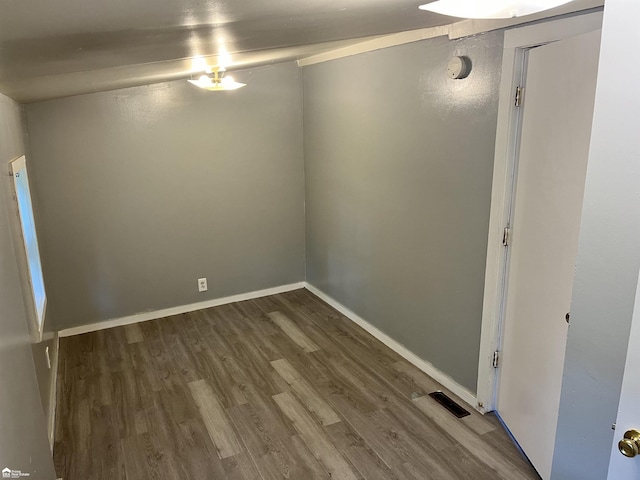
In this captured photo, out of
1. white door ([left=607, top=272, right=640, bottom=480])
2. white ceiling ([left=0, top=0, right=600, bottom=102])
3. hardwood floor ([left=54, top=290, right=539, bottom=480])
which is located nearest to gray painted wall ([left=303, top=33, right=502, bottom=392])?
hardwood floor ([left=54, top=290, right=539, bottom=480])

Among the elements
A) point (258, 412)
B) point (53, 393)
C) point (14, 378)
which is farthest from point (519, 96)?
point (53, 393)

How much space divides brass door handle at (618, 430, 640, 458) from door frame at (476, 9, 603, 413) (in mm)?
1490

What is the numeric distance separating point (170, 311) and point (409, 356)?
7.16 ft

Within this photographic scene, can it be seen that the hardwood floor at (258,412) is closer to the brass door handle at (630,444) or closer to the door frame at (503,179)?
the door frame at (503,179)

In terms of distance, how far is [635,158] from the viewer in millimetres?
1052

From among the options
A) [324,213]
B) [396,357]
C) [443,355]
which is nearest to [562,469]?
[443,355]

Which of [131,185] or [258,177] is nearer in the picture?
[131,185]

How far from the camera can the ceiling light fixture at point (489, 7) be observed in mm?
1157

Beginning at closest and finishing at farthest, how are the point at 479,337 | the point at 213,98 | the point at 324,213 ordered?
the point at 479,337 → the point at 213,98 → the point at 324,213

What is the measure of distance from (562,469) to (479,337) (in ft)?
4.12

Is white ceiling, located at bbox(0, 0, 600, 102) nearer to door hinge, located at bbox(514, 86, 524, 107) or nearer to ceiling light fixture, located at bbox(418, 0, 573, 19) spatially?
ceiling light fixture, located at bbox(418, 0, 573, 19)

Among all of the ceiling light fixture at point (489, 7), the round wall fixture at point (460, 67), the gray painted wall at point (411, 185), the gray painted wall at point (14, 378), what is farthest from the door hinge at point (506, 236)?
the gray painted wall at point (14, 378)

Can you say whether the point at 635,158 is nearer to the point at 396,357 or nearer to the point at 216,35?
the point at 216,35

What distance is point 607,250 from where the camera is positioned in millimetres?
1149
